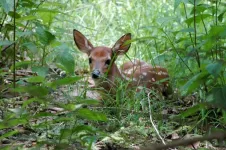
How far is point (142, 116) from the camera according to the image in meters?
3.37

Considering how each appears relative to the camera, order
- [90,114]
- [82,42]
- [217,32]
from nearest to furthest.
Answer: [90,114] → [217,32] → [82,42]

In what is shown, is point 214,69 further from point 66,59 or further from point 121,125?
point 121,125

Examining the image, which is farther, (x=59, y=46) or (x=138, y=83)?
(x=138, y=83)

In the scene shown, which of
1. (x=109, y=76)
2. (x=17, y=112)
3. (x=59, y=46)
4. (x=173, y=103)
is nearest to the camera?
(x=17, y=112)

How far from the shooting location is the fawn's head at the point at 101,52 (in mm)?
4875

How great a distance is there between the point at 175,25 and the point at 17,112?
416 centimetres

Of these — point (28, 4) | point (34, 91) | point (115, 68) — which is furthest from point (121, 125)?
point (115, 68)

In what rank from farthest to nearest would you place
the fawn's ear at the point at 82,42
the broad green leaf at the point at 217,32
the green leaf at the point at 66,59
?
the fawn's ear at the point at 82,42, the green leaf at the point at 66,59, the broad green leaf at the point at 217,32

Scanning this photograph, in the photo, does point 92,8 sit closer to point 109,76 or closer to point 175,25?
point 175,25

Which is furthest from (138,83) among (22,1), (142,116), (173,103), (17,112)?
(17,112)

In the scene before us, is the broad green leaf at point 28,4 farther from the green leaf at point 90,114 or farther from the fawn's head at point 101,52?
the fawn's head at point 101,52

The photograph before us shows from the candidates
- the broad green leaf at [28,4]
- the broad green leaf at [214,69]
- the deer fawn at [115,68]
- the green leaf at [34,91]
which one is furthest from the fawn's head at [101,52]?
the green leaf at [34,91]

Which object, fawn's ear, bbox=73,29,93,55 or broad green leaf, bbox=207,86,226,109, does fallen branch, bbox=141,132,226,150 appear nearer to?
broad green leaf, bbox=207,86,226,109

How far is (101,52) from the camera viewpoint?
202 inches
